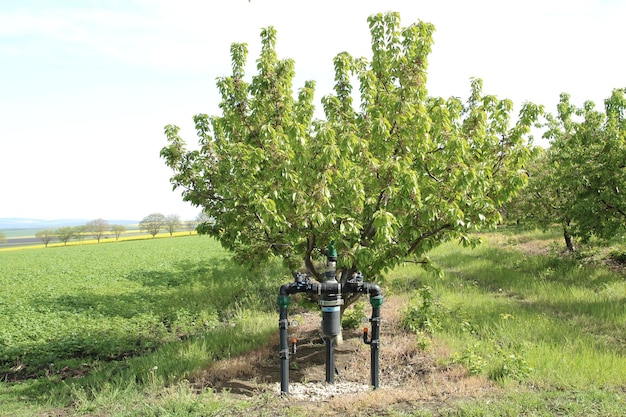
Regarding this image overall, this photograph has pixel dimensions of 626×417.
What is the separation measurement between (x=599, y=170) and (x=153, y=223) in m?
93.1

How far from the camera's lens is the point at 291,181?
6516 mm

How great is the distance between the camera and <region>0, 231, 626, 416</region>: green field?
6.16m

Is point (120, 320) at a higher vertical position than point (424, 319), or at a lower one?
lower

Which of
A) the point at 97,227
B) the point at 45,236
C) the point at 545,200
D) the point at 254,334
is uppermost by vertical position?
the point at 545,200

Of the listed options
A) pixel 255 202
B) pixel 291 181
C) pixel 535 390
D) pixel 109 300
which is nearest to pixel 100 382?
pixel 255 202

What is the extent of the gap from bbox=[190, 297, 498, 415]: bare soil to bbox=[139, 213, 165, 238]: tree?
9053 cm

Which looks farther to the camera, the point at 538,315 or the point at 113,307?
the point at 113,307

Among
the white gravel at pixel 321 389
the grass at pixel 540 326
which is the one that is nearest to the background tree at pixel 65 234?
the grass at pixel 540 326

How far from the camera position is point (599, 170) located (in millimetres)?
13641

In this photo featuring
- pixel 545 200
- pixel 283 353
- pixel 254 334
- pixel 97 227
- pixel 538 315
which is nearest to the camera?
pixel 283 353

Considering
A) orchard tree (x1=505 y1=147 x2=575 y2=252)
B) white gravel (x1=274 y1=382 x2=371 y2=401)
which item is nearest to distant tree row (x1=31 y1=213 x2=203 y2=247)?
orchard tree (x1=505 y1=147 x2=575 y2=252)

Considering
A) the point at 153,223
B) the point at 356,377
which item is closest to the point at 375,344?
the point at 356,377

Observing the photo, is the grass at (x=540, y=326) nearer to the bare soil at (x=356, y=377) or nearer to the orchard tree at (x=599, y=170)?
the bare soil at (x=356, y=377)

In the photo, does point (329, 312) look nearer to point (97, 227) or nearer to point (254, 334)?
point (254, 334)
